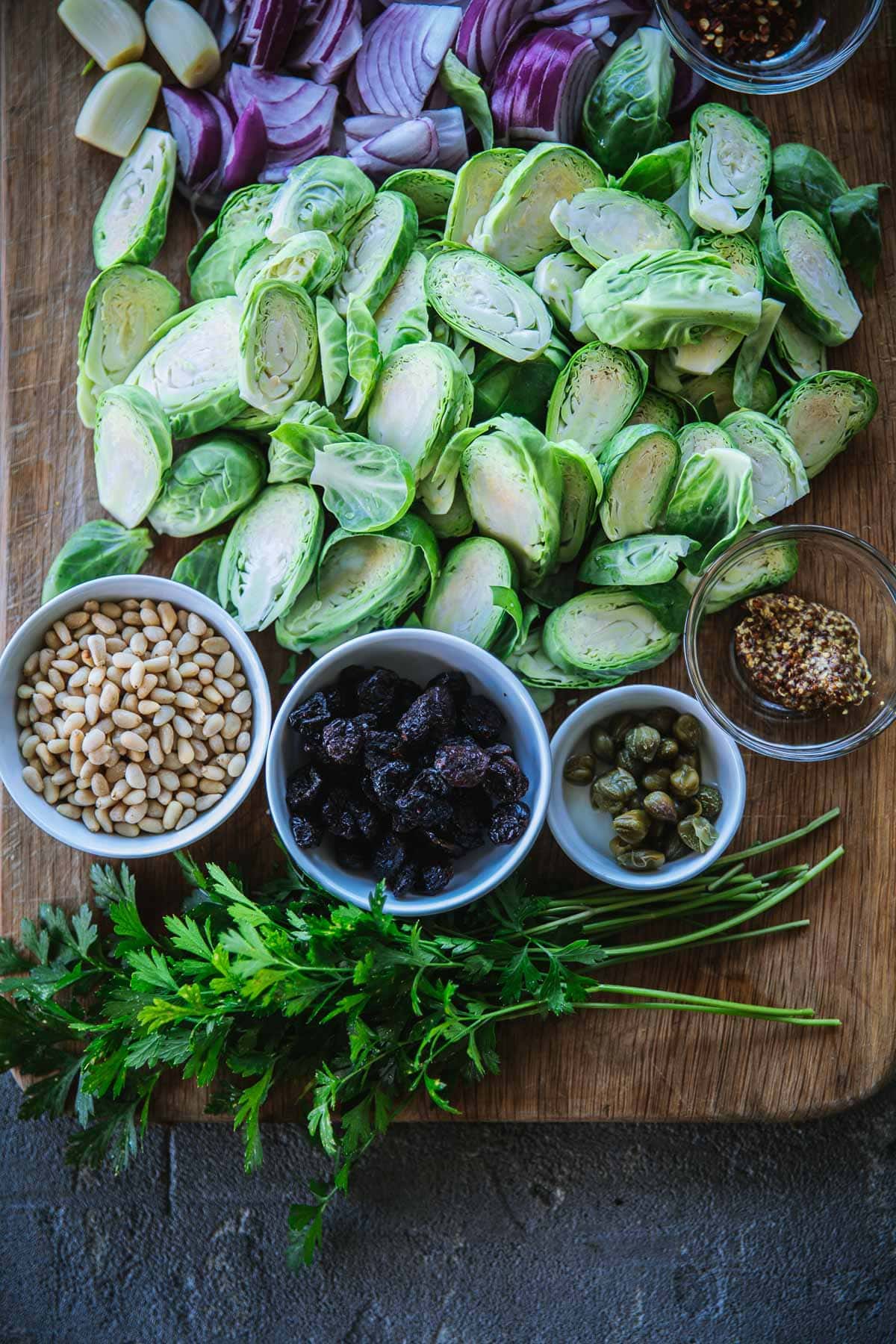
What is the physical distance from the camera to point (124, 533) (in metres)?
1.64

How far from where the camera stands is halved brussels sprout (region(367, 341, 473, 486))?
1531 millimetres

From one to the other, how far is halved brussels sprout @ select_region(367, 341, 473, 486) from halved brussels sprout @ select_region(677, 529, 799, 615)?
16.4 inches

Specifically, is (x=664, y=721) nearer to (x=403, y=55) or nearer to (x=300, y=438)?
(x=300, y=438)

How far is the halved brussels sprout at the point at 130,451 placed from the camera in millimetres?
1554

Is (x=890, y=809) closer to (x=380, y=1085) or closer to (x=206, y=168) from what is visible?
(x=380, y=1085)

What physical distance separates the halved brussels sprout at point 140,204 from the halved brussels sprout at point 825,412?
1.02 metres

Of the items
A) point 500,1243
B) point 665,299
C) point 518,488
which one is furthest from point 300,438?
point 500,1243

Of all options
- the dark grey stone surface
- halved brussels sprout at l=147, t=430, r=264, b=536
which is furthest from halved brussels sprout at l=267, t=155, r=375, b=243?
the dark grey stone surface

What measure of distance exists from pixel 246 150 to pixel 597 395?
684 millimetres

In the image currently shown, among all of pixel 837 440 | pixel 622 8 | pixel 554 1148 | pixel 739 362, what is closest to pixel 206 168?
pixel 622 8

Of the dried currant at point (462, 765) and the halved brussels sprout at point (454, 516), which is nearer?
the dried currant at point (462, 765)

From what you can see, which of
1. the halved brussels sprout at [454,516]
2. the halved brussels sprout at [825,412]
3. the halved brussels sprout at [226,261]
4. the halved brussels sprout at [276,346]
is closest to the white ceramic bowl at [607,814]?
the halved brussels sprout at [454,516]

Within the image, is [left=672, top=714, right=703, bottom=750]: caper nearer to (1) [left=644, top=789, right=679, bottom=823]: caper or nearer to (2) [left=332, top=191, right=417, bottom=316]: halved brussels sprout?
(1) [left=644, top=789, right=679, bottom=823]: caper

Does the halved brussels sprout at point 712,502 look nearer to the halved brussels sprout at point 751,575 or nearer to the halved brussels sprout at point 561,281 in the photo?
the halved brussels sprout at point 751,575
